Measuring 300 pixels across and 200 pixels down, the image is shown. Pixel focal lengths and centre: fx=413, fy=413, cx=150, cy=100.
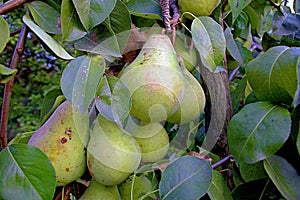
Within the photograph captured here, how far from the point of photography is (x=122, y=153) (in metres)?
0.51

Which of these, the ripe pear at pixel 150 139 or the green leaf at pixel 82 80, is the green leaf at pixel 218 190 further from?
the green leaf at pixel 82 80

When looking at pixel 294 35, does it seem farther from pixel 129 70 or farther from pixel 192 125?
pixel 129 70

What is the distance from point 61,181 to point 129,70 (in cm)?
17

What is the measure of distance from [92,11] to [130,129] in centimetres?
16

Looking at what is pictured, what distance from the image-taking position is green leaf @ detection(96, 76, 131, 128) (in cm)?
49

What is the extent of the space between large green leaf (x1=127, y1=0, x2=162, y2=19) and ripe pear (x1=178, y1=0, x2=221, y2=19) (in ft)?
0.13

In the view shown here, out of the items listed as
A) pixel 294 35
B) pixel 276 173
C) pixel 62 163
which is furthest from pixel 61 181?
pixel 294 35

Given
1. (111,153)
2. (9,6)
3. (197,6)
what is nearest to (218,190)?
(111,153)

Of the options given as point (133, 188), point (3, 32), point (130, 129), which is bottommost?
point (133, 188)

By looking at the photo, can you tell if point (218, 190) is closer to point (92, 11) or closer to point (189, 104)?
point (189, 104)

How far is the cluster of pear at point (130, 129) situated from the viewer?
1.66 ft

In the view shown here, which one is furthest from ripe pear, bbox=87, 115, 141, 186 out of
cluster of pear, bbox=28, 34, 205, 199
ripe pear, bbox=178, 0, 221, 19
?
ripe pear, bbox=178, 0, 221, 19

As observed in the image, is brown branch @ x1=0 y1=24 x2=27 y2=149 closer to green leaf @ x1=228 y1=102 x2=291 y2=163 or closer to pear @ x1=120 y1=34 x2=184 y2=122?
pear @ x1=120 y1=34 x2=184 y2=122

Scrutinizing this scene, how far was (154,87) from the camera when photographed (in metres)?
0.50
